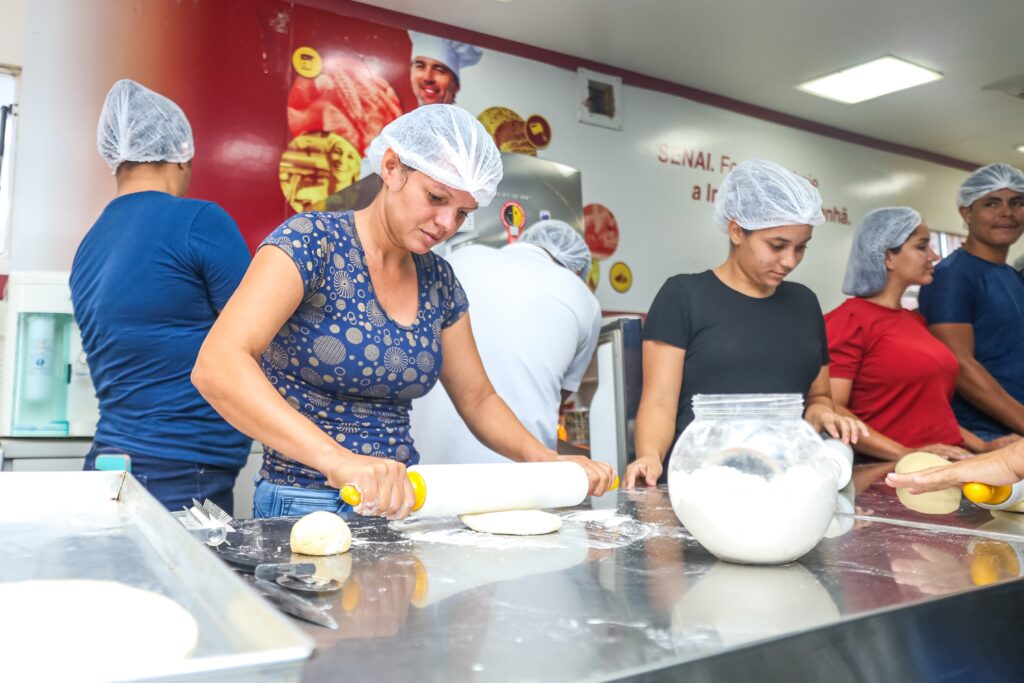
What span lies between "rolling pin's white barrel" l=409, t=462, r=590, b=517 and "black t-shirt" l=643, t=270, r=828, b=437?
0.82m

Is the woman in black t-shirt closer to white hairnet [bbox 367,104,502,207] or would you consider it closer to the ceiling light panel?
white hairnet [bbox 367,104,502,207]

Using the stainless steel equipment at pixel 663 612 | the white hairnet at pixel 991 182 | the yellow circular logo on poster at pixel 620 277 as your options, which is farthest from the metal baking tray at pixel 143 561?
the yellow circular logo on poster at pixel 620 277

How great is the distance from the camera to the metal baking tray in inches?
18.7

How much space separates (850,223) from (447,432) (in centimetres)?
449

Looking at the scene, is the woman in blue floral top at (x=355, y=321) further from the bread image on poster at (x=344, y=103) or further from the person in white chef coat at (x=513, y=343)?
the bread image on poster at (x=344, y=103)

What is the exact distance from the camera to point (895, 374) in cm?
244

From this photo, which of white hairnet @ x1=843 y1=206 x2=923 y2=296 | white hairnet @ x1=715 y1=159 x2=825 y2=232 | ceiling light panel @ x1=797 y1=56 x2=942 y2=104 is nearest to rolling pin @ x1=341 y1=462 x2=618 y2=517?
white hairnet @ x1=715 y1=159 x2=825 y2=232

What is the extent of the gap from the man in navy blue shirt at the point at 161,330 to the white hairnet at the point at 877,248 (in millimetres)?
1928

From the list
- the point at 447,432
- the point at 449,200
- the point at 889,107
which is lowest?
the point at 447,432

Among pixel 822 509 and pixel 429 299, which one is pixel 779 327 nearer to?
pixel 429 299

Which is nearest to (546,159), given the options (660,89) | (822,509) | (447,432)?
(660,89)

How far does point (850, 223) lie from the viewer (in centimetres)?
562

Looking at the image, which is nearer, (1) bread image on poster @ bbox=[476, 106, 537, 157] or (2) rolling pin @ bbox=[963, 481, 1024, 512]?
(2) rolling pin @ bbox=[963, 481, 1024, 512]

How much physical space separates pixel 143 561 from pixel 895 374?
222cm
